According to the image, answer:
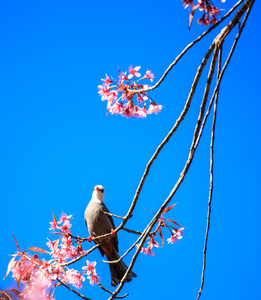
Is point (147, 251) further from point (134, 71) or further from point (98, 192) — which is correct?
point (98, 192)

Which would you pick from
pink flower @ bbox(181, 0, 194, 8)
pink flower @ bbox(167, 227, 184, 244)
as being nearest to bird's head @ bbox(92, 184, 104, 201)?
pink flower @ bbox(167, 227, 184, 244)

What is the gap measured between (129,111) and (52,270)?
1.28m

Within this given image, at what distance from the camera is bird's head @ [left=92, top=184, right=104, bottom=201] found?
5.45m

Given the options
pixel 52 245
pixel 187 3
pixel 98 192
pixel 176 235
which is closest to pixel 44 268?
pixel 52 245

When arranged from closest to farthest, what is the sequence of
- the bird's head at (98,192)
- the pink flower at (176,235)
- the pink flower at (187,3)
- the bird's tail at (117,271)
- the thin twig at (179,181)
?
the thin twig at (179,181) → the pink flower at (187,3) → the pink flower at (176,235) → the bird's tail at (117,271) → the bird's head at (98,192)

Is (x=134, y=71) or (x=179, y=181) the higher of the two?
(x=134, y=71)

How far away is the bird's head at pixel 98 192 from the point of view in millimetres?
5445

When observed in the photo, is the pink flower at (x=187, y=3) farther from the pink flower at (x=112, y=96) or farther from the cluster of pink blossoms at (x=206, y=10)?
the pink flower at (x=112, y=96)

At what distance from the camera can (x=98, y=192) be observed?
546 cm

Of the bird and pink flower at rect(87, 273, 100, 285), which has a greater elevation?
the bird

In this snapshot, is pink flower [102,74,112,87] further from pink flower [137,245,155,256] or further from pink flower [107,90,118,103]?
pink flower [137,245,155,256]

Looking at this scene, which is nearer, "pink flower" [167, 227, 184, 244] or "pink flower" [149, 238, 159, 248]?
"pink flower" [167, 227, 184, 244]

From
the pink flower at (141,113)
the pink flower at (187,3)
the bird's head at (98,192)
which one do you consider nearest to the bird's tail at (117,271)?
the bird's head at (98,192)

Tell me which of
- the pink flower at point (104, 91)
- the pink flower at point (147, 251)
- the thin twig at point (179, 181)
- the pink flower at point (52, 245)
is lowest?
the thin twig at point (179, 181)
